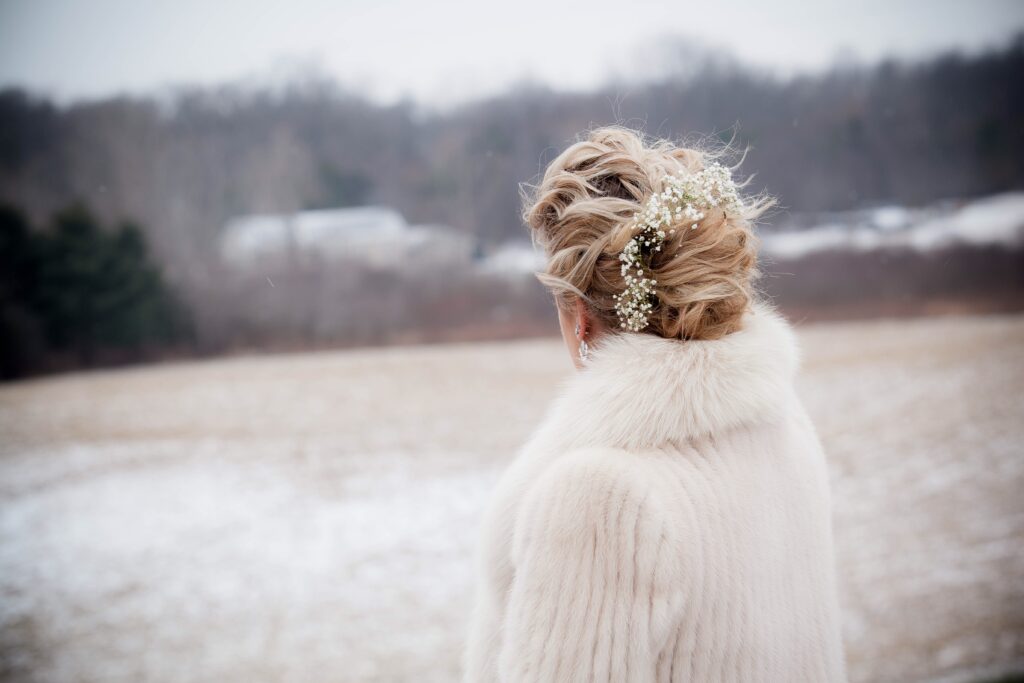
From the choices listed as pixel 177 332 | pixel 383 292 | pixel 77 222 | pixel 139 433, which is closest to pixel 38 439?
pixel 139 433

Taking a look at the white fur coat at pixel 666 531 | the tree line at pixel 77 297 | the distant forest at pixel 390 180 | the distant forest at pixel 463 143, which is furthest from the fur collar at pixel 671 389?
the tree line at pixel 77 297

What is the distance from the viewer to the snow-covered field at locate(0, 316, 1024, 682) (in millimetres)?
5070

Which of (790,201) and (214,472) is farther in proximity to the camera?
(790,201)

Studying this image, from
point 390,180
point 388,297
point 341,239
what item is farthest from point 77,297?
point 390,180

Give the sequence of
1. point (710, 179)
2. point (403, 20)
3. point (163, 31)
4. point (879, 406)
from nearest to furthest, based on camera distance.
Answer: point (710, 179)
point (879, 406)
point (163, 31)
point (403, 20)

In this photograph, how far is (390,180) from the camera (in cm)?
1280

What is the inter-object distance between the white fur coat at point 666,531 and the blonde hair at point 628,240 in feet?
0.17

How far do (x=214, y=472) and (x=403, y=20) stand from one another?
9.25 m

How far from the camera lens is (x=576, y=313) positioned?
1.22m

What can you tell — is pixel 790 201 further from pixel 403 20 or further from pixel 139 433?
pixel 139 433

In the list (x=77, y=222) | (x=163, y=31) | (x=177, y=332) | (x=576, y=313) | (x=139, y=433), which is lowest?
(x=139, y=433)

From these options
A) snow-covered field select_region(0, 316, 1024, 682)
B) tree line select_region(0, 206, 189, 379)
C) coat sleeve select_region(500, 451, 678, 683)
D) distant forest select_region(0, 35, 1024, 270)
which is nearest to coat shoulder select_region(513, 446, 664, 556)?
coat sleeve select_region(500, 451, 678, 683)

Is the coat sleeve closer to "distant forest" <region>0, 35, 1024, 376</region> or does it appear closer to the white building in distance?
"distant forest" <region>0, 35, 1024, 376</region>

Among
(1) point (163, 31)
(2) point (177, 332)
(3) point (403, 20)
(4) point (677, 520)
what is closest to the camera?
(4) point (677, 520)
